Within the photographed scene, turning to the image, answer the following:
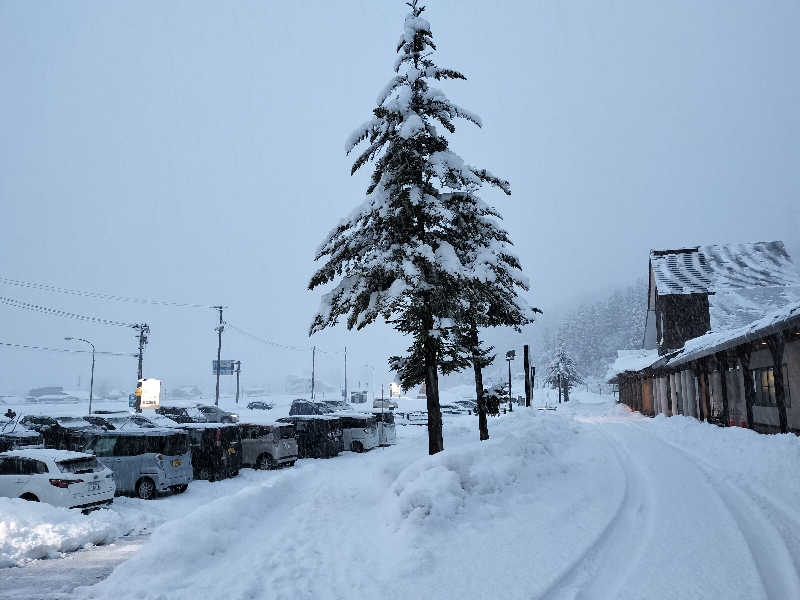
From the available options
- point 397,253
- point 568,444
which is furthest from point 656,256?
point 397,253

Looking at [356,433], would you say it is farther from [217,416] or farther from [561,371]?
[561,371]

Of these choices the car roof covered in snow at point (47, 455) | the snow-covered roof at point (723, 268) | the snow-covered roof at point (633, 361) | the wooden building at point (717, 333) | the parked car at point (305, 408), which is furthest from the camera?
the snow-covered roof at point (633, 361)

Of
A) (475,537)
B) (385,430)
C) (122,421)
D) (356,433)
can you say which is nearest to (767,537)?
(475,537)

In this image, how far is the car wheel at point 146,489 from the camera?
43.1ft

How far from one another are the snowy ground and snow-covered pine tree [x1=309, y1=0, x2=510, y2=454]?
287 centimetres

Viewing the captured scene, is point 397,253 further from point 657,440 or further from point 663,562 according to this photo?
point 657,440

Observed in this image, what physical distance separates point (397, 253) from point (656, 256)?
36570 mm

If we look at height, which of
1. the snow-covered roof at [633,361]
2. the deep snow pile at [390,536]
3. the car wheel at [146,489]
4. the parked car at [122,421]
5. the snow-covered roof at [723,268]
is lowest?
the car wheel at [146,489]

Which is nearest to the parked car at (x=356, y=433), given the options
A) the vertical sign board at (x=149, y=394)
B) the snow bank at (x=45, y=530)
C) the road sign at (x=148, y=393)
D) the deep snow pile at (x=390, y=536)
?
the deep snow pile at (x=390, y=536)

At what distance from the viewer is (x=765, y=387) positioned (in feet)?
76.4

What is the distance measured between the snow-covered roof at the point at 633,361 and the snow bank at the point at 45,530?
1259 inches

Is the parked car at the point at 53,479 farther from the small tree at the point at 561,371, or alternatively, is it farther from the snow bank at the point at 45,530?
the small tree at the point at 561,371

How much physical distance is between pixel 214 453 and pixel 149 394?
32.9 meters

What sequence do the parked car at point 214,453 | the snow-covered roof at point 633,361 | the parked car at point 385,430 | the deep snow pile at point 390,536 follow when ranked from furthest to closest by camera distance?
1. the snow-covered roof at point 633,361
2. the parked car at point 385,430
3. the parked car at point 214,453
4. the deep snow pile at point 390,536
